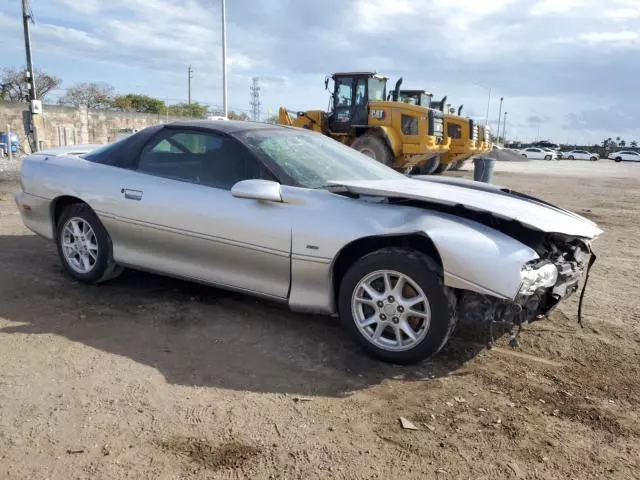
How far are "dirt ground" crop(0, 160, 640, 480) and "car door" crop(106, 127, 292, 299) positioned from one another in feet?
1.28

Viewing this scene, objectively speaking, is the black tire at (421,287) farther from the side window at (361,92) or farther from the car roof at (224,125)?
the side window at (361,92)

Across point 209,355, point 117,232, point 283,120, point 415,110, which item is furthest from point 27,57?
point 209,355

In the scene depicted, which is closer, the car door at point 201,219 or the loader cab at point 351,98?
the car door at point 201,219

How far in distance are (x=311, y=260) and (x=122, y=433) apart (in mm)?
1518

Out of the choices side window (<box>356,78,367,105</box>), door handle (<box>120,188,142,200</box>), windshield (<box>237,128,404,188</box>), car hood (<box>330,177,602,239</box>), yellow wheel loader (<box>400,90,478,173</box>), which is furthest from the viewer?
yellow wheel loader (<box>400,90,478,173</box>)

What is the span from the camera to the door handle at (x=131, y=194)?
4309mm

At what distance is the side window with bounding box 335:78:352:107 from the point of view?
54.3ft

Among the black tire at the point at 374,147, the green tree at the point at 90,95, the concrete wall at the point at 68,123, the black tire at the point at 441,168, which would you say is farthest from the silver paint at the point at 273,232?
the green tree at the point at 90,95

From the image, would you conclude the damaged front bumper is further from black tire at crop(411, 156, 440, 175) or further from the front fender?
black tire at crop(411, 156, 440, 175)

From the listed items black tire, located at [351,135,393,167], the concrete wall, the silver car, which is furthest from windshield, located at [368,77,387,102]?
the silver car

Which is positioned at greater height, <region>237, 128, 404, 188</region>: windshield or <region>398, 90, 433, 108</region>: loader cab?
<region>398, 90, 433, 108</region>: loader cab

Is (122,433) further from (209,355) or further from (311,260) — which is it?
(311,260)

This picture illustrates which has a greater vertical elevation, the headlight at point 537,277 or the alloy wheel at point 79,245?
the headlight at point 537,277

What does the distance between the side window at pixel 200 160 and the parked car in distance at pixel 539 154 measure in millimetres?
60986
